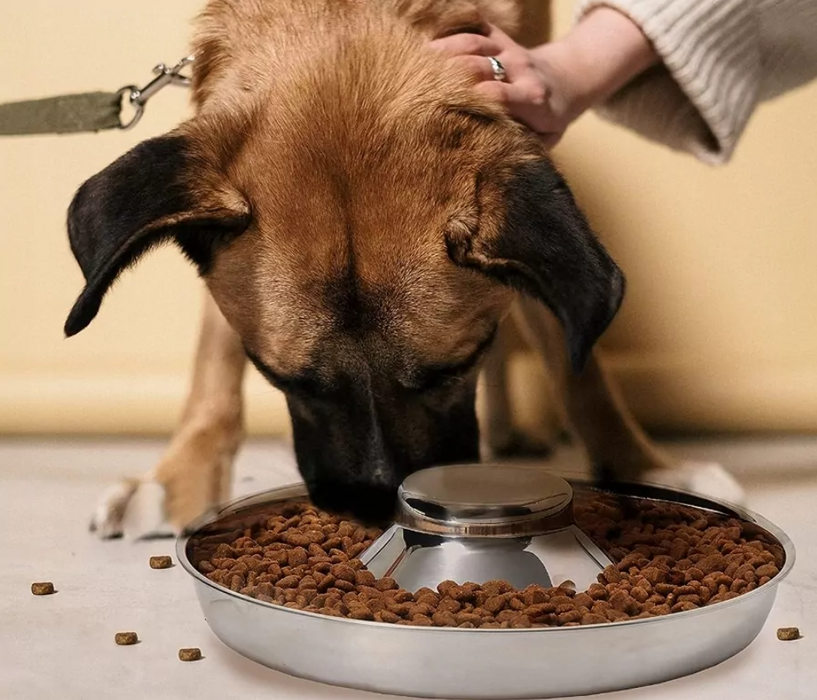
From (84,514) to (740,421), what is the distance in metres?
1.66

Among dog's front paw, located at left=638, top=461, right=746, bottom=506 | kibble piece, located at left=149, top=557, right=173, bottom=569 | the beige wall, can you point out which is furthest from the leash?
dog's front paw, located at left=638, top=461, right=746, bottom=506

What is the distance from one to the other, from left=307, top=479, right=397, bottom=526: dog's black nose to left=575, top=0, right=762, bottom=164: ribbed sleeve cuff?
35.9 inches

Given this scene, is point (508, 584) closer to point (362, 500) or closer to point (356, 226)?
point (362, 500)

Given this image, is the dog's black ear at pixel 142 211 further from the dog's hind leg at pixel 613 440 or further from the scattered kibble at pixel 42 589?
the dog's hind leg at pixel 613 440

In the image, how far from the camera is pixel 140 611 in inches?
62.6

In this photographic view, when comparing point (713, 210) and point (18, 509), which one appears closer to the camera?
point (18, 509)

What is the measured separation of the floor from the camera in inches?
51.2

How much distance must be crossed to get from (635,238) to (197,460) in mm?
1454

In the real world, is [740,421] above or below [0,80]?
below

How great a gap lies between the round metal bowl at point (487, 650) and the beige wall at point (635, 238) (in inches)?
64.2

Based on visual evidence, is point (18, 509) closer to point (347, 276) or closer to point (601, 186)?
point (347, 276)

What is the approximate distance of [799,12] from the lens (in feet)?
6.72

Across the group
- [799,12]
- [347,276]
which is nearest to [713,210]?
[799,12]

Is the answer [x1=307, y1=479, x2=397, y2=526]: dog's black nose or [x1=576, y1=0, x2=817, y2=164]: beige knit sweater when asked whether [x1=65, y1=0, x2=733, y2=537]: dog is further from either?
[x1=576, y1=0, x2=817, y2=164]: beige knit sweater
